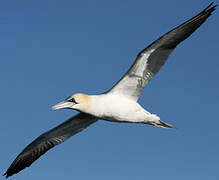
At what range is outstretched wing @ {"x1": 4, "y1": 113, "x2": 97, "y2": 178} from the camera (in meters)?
12.4


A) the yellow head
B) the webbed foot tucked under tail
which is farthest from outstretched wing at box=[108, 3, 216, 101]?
the webbed foot tucked under tail

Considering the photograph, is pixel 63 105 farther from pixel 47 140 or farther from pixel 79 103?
pixel 47 140

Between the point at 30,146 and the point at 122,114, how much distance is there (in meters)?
3.76

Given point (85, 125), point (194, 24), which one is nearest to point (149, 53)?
point (194, 24)

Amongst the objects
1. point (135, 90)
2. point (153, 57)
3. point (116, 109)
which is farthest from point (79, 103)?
point (153, 57)

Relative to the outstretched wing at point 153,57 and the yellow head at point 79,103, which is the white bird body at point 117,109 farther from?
the outstretched wing at point 153,57

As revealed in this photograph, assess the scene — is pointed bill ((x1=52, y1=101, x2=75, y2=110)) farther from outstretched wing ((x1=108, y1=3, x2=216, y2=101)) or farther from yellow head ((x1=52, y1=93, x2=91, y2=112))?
outstretched wing ((x1=108, y1=3, x2=216, y2=101))

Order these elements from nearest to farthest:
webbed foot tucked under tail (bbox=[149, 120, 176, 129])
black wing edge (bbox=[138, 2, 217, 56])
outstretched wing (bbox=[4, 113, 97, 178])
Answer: black wing edge (bbox=[138, 2, 217, 56]), webbed foot tucked under tail (bbox=[149, 120, 176, 129]), outstretched wing (bbox=[4, 113, 97, 178])

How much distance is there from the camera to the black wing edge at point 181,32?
10.3m

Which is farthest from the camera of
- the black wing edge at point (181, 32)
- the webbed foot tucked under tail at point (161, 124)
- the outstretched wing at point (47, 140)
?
the outstretched wing at point (47, 140)

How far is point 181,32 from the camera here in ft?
34.4

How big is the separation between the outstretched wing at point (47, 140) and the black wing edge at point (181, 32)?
3.25 metres

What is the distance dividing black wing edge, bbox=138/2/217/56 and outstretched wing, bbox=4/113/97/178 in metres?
3.25

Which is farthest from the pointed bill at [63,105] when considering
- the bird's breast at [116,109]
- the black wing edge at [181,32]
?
the black wing edge at [181,32]
